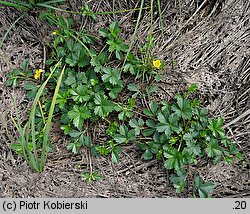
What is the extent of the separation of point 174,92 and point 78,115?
0.49 m

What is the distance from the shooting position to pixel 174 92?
1.73 metres

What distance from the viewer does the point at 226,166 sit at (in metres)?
1.71

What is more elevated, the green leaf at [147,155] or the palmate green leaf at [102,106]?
the palmate green leaf at [102,106]

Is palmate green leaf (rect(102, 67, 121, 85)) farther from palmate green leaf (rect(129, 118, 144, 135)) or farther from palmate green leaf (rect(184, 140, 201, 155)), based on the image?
palmate green leaf (rect(184, 140, 201, 155))

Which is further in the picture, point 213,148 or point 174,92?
point 174,92

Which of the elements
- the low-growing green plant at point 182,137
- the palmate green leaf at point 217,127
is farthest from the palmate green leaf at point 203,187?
the palmate green leaf at point 217,127

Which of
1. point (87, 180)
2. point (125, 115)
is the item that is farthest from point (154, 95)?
point (87, 180)

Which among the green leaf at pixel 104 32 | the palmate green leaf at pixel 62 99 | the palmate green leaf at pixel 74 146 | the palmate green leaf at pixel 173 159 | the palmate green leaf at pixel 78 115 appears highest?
the green leaf at pixel 104 32

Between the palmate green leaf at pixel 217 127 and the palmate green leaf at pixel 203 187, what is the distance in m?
0.23

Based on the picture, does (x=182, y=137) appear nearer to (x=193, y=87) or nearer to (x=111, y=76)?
(x=193, y=87)

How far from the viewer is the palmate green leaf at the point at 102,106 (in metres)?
1.65

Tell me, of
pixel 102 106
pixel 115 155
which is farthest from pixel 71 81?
pixel 115 155

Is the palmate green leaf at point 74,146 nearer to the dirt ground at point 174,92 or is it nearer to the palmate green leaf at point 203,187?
the dirt ground at point 174,92

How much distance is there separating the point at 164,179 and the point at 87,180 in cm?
39
